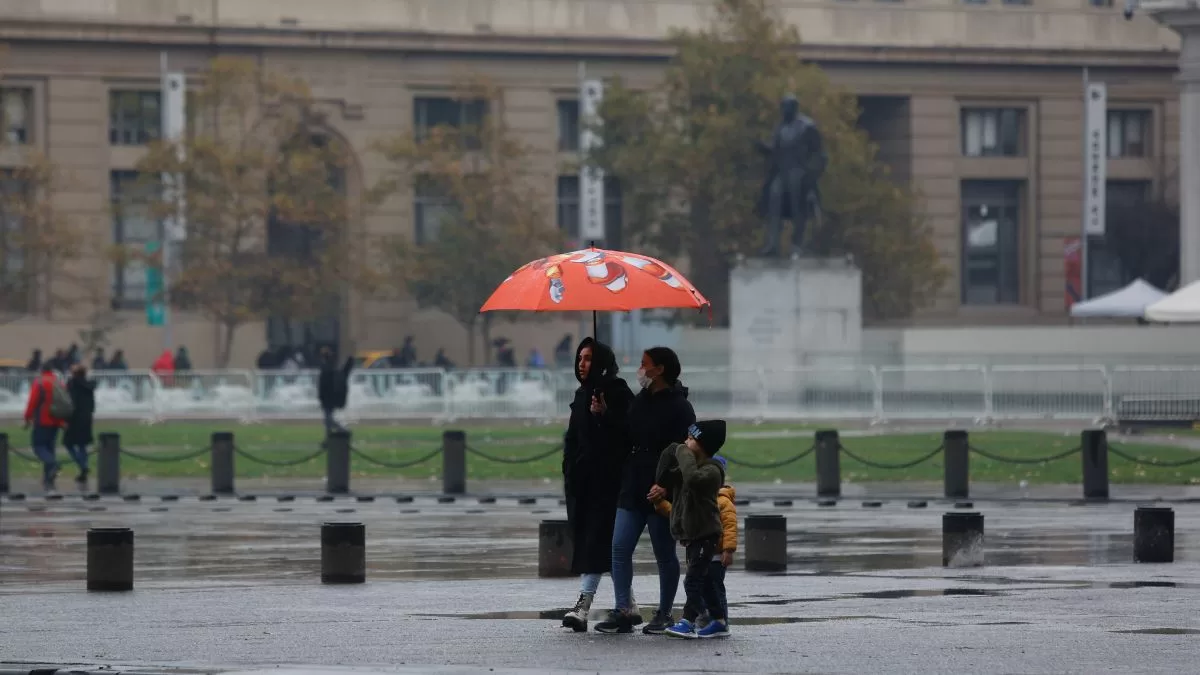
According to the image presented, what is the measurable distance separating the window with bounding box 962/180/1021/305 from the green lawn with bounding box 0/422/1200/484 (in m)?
34.2

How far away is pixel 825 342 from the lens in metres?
50.6

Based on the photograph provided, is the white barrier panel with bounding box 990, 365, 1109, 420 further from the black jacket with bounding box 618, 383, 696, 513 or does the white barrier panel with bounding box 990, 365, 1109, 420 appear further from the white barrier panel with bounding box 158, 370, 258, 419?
the black jacket with bounding box 618, 383, 696, 513

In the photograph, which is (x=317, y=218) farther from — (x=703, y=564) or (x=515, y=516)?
(x=703, y=564)

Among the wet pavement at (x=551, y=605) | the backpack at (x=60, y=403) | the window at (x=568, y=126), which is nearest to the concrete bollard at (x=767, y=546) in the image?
the wet pavement at (x=551, y=605)

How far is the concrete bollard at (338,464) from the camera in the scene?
32594mm

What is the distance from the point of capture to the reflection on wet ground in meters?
20.3

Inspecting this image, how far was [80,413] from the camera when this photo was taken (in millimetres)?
34719

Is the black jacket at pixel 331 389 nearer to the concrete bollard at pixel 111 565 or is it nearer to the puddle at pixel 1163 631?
the concrete bollard at pixel 111 565

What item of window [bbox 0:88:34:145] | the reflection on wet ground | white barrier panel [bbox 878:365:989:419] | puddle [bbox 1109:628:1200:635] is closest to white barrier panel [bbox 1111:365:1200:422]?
white barrier panel [bbox 878:365:989:419]

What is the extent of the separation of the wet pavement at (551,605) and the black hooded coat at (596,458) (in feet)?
1.88

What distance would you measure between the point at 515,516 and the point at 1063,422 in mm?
19731

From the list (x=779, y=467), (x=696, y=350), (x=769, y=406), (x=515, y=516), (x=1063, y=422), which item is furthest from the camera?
(x=696, y=350)

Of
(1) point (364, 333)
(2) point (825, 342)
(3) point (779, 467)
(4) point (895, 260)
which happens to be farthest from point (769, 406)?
(1) point (364, 333)

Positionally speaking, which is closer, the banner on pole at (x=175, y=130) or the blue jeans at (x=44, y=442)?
the blue jeans at (x=44, y=442)
